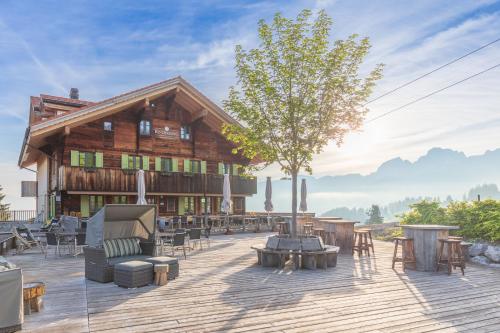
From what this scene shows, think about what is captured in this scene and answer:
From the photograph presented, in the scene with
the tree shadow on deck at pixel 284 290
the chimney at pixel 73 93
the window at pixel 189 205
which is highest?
the chimney at pixel 73 93

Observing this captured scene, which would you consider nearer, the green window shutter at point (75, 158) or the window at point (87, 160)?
the green window shutter at point (75, 158)

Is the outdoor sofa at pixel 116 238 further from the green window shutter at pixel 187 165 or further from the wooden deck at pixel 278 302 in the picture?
the green window shutter at pixel 187 165

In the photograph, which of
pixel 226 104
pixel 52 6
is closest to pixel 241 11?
pixel 226 104

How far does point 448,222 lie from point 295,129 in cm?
688

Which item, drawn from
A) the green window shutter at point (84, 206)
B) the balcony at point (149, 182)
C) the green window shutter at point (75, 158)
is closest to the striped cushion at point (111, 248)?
the balcony at point (149, 182)

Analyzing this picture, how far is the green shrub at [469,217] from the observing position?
484 inches

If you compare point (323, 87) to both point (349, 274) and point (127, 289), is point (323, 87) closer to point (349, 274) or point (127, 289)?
point (349, 274)

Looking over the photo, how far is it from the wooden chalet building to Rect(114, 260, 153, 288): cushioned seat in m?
15.9

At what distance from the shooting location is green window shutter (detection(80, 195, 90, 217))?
24.5 metres

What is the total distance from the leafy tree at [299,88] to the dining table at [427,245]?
353 centimetres

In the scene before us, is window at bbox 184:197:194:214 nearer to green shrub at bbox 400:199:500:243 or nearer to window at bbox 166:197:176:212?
window at bbox 166:197:176:212

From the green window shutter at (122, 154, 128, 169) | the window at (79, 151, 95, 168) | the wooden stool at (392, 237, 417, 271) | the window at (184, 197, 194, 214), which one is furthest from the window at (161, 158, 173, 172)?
the wooden stool at (392, 237, 417, 271)

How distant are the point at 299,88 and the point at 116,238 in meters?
7.12

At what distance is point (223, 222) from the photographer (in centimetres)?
2531
